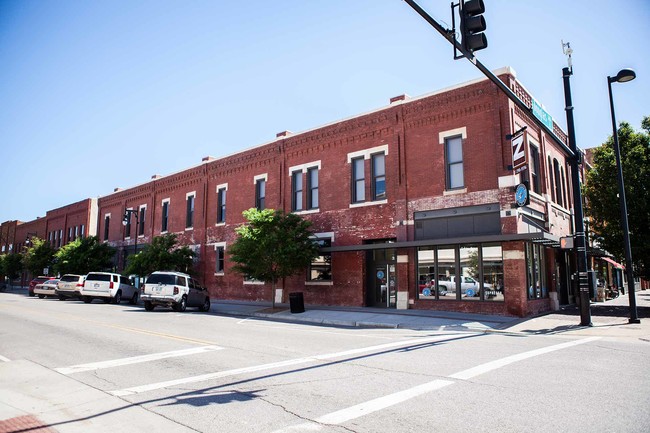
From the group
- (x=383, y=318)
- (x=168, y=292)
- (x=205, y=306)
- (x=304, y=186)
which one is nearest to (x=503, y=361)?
(x=383, y=318)

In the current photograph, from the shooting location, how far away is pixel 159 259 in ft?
95.3

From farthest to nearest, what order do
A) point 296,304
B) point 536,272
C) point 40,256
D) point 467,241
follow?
point 40,256 → point 296,304 → point 536,272 → point 467,241

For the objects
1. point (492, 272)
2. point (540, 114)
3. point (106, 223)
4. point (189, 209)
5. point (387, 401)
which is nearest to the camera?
point (387, 401)

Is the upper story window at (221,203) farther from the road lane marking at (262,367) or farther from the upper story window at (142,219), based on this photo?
the road lane marking at (262,367)

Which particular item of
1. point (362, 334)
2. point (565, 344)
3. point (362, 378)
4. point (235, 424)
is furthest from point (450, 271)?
point (235, 424)

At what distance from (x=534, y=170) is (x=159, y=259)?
875 inches

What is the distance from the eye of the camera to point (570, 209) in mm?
25906

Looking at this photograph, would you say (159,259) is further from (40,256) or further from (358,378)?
(358,378)

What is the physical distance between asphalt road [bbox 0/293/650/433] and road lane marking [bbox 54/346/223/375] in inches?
0.8

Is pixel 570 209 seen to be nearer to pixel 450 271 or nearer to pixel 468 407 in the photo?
pixel 450 271

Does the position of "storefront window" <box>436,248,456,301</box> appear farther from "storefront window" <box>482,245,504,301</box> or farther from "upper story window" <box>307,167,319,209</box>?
"upper story window" <box>307,167,319,209</box>

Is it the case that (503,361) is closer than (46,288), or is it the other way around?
(503,361)

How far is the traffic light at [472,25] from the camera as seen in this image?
8.12 meters

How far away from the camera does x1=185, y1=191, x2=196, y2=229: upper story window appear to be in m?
33.3
